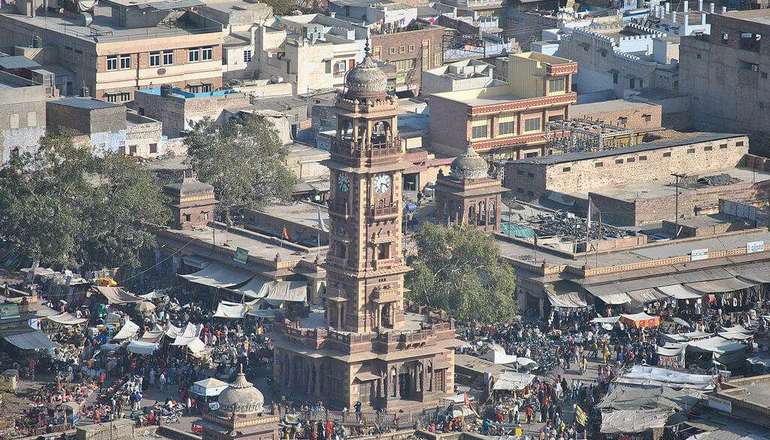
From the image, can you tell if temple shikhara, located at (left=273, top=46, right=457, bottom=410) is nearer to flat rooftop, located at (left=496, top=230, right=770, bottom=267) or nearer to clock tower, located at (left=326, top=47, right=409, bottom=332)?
clock tower, located at (left=326, top=47, right=409, bottom=332)

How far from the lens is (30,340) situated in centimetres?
12475

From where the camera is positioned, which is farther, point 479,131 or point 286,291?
point 479,131

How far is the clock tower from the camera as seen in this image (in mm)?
120875

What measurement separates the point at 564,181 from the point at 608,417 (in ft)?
119

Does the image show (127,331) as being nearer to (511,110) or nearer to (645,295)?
(645,295)

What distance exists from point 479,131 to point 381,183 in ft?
123

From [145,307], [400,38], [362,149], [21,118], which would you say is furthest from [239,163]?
[400,38]

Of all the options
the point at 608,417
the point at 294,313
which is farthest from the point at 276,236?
the point at 608,417

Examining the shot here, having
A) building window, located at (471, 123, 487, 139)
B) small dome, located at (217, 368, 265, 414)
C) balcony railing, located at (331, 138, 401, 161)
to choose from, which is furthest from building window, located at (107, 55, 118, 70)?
small dome, located at (217, 368, 265, 414)

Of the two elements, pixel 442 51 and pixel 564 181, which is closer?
pixel 564 181

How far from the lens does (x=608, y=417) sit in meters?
117

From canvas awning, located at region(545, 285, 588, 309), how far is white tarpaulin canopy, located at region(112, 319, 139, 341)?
18.1m

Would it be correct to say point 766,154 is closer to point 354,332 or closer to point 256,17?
point 256,17

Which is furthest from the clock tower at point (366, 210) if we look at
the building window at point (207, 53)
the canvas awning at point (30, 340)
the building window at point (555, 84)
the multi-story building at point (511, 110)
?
the building window at point (207, 53)
